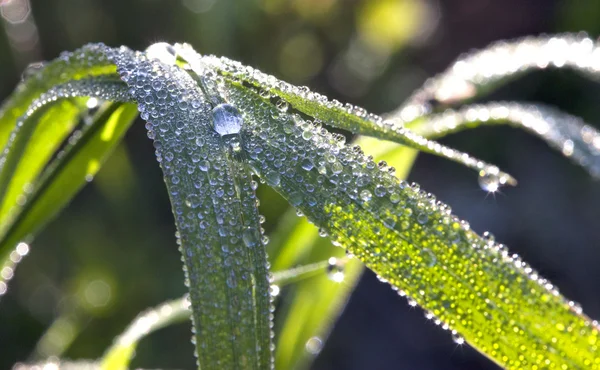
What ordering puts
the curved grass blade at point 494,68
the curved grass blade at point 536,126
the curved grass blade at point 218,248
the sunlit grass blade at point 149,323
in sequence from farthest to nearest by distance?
the curved grass blade at point 494,68
the curved grass blade at point 536,126
the sunlit grass blade at point 149,323
the curved grass blade at point 218,248

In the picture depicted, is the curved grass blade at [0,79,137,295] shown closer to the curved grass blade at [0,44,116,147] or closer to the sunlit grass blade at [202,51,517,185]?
the curved grass blade at [0,44,116,147]

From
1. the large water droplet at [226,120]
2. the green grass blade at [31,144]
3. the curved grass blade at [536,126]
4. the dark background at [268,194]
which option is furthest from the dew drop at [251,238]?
the dark background at [268,194]

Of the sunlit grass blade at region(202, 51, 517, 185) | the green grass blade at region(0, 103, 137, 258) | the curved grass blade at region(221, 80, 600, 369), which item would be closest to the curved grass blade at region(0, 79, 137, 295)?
the green grass blade at region(0, 103, 137, 258)

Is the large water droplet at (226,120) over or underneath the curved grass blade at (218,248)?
over

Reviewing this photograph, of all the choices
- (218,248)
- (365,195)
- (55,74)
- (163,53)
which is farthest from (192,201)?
(55,74)

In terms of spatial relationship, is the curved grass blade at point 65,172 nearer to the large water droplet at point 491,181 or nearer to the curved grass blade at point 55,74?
the curved grass blade at point 55,74

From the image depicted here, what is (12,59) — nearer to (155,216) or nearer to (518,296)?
(155,216)
